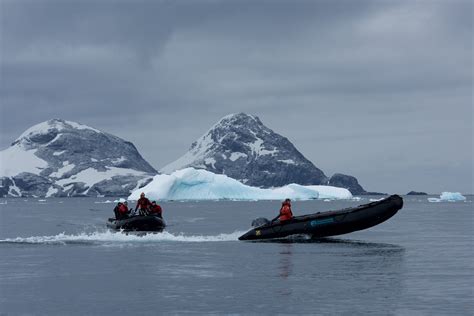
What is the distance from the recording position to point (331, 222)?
128ft

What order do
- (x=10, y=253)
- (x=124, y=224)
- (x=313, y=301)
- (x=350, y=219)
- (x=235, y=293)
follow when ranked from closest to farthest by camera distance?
(x=313, y=301)
(x=235, y=293)
(x=10, y=253)
(x=350, y=219)
(x=124, y=224)

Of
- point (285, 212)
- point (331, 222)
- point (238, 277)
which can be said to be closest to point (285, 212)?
point (285, 212)

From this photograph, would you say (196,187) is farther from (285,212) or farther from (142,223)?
(285,212)

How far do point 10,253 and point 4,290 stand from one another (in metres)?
12.6

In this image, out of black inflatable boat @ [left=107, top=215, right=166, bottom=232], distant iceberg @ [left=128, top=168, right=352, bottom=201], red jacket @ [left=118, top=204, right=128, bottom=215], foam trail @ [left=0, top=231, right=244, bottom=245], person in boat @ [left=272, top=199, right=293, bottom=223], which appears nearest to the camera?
person in boat @ [left=272, top=199, right=293, bottom=223]

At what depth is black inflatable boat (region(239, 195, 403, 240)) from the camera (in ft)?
127

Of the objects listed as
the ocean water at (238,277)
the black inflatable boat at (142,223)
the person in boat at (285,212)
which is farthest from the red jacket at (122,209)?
the person in boat at (285,212)

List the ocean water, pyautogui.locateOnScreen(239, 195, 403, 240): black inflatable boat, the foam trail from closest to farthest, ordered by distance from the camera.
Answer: the ocean water → pyautogui.locateOnScreen(239, 195, 403, 240): black inflatable boat → the foam trail

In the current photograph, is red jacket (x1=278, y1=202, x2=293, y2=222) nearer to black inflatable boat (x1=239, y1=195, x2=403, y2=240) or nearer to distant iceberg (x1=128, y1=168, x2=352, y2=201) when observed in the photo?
black inflatable boat (x1=239, y1=195, x2=403, y2=240)

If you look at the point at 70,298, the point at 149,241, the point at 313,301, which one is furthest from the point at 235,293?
the point at 149,241

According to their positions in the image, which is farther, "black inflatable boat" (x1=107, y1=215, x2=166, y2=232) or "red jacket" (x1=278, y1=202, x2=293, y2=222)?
"black inflatable boat" (x1=107, y1=215, x2=166, y2=232)

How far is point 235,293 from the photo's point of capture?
21422 mm

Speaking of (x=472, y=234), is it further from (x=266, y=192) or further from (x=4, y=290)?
(x=266, y=192)

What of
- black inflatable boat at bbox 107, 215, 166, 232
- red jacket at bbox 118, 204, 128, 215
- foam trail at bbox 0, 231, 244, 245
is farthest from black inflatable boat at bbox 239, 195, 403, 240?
red jacket at bbox 118, 204, 128, 215
